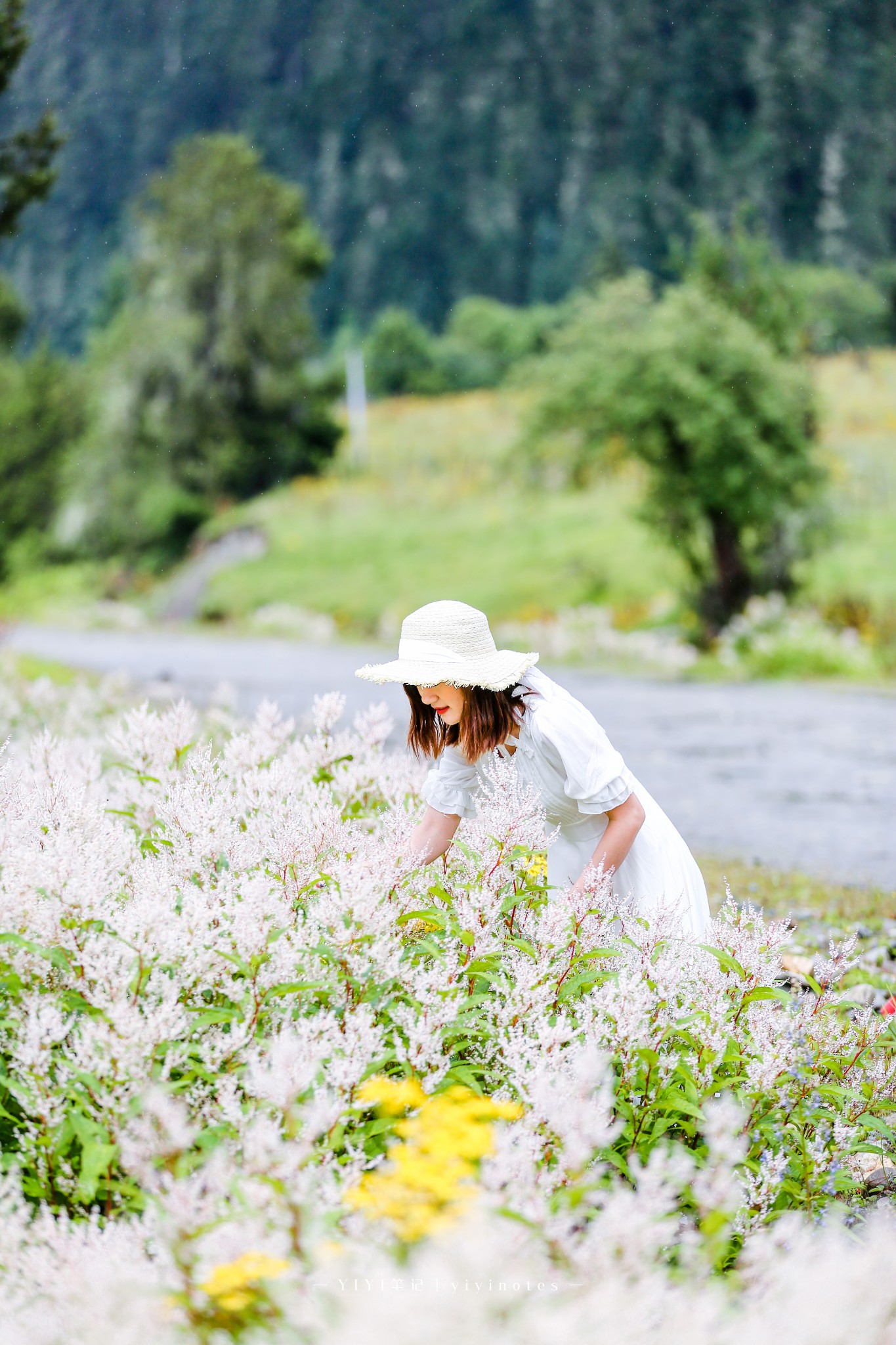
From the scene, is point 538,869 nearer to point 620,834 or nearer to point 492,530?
point 620,834

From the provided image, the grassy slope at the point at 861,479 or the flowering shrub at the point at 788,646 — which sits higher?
the grassy slope at the point at 861,479

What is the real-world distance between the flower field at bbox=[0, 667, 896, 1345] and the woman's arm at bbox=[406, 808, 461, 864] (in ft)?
0.14

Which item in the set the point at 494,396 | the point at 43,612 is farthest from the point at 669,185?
the point at 43,612

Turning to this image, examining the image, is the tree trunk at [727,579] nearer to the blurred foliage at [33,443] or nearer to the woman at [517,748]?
the woman at [517,748]

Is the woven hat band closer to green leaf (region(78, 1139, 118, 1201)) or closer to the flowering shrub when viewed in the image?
green leaf (region(78, 1139, 118, 1201))

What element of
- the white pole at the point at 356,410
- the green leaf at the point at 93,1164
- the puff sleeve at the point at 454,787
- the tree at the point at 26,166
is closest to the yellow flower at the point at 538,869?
the puff sleeve at the point at 454,787

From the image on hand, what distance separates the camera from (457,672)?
329 cm

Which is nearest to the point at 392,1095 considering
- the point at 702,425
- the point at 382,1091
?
the point at 382,1091

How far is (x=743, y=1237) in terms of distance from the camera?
2.49m

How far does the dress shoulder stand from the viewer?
11.0 feet

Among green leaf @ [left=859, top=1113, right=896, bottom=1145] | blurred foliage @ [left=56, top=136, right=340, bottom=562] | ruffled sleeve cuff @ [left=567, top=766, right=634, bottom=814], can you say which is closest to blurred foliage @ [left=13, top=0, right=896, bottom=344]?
blurred foliage @ [left=56, top=136, right=340, bottom=562]

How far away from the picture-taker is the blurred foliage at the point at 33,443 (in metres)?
44.0

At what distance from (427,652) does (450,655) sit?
63 mm

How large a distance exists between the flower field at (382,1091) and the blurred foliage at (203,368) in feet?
114
